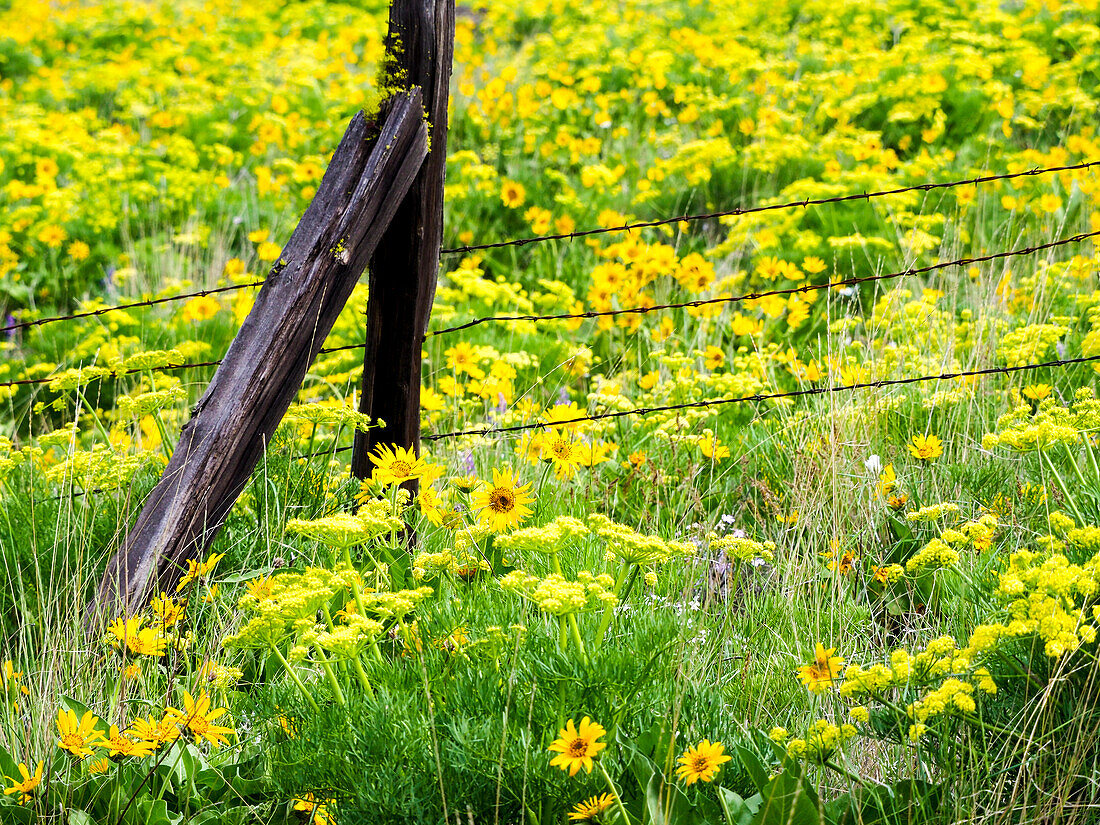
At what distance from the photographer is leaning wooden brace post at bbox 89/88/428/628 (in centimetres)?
265

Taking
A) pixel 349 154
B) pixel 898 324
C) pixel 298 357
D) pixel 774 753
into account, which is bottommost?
pixel 774 753

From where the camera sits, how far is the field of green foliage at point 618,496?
1963 mm

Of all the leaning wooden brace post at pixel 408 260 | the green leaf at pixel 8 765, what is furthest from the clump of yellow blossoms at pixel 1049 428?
the green leaf at pixel 8 765

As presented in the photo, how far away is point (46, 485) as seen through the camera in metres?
3.34

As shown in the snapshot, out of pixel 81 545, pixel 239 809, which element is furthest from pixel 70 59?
pixel 239 809

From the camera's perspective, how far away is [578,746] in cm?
177

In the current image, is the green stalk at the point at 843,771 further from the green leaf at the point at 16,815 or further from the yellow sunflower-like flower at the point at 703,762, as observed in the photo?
the green leaf at the point at 16,815

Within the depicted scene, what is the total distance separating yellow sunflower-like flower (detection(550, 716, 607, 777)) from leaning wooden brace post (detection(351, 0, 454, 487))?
55.7 inches

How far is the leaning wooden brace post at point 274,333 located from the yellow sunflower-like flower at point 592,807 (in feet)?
4.43

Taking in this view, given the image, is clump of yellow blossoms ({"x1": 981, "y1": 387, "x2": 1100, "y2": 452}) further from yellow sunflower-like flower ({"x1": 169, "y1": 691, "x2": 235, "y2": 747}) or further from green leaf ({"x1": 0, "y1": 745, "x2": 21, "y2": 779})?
green leaf ({"x1": 0, "y1": 745, "x2": 21, "y2": 779})

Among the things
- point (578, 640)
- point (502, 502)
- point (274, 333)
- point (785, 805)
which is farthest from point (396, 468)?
point (785, 805)

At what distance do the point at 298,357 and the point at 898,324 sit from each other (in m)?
2.66

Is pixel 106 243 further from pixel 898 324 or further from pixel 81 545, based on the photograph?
pixel 898 324

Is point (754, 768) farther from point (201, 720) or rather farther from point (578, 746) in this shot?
point (201, 720)
